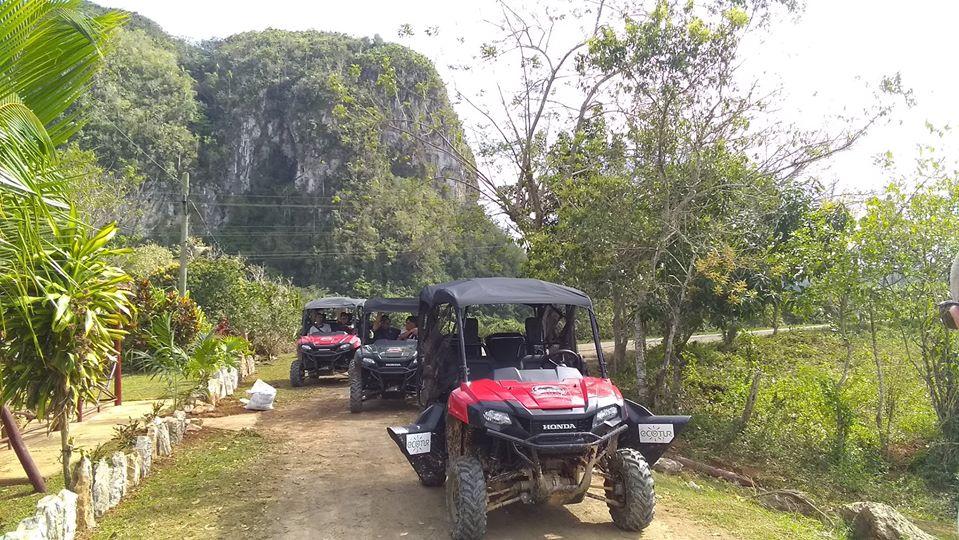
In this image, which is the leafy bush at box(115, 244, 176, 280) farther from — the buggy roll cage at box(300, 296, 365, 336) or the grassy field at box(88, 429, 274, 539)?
the grassy field at box(88, 429, 274, 539)

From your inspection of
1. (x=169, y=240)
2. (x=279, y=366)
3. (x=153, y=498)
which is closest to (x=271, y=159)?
(x=169, y=240)

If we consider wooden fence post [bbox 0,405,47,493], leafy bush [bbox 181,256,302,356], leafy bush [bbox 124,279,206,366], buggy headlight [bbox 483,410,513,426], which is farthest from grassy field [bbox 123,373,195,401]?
buggy headlight [bbox 483,410,513,426]

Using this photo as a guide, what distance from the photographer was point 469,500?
4.99 m

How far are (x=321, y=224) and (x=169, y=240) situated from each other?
38.3 ft

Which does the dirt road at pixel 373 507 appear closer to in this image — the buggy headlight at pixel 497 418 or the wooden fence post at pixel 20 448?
the buggy headlight at pixel 497 418

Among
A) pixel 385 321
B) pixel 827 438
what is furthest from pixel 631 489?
pixel 385 321

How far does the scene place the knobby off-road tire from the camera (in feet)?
17.3

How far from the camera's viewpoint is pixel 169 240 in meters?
50.2

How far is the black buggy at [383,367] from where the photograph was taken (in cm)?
1138

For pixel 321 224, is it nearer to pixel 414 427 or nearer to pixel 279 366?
pixel 279 366

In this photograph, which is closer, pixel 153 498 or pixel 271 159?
pixel 153 498

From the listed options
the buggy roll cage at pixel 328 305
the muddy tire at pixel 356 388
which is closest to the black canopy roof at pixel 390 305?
the muddy tire at pixel 356 388

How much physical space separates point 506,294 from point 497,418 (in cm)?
141

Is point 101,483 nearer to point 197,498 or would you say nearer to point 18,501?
point 197,498
